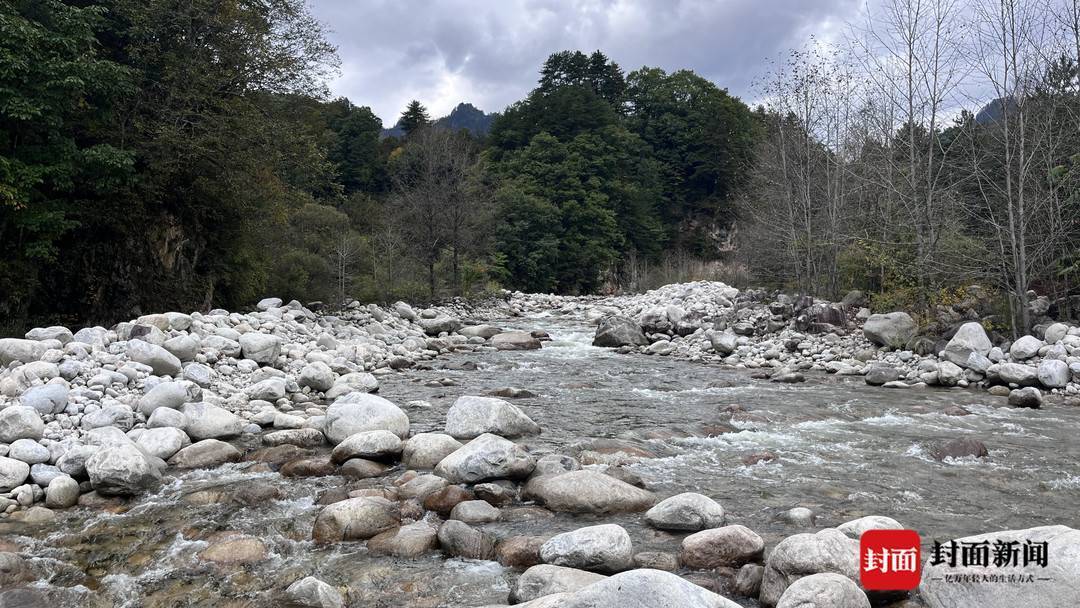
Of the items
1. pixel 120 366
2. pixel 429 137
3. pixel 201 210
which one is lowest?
pixel 120 366

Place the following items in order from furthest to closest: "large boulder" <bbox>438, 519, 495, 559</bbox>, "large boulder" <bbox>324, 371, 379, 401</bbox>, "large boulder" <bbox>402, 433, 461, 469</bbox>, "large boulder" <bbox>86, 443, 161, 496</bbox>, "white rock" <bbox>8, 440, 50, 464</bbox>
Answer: "large boulder" <bbox>324, 371, 379, 401</bbox> → "large boulder" <bbox>402, 433, 461, 469</bbox> → "white rock" <bbox>8, 440, 50, 464</bbox> → "large boulder" <bbox>86, 443, 161, 496</bbox> → "large boulder" <bbox>438, 519, 495, 559</bbox>

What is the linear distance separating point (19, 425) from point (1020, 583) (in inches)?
308

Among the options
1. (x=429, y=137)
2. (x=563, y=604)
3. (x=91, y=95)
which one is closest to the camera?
(x=563, y=604)

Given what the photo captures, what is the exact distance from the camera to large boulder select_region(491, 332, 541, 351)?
16.0 meters

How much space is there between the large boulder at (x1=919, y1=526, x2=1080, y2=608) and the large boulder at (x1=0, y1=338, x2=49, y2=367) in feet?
31.3

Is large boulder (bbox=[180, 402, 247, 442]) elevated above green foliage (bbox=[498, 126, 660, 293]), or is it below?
below

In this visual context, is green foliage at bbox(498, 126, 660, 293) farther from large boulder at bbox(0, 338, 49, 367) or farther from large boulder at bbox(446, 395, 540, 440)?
large boulder at bbox(446, 395, 540, 440)

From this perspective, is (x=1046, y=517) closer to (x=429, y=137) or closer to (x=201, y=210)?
(x=201, y=210)

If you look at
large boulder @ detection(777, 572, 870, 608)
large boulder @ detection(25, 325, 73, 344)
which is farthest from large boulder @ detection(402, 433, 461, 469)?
large boulder @ detection(25, 325, 73, 344)

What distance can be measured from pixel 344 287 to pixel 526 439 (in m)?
14.6

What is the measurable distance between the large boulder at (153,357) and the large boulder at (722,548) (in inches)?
296

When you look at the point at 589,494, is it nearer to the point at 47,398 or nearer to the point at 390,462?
the point at 390,462

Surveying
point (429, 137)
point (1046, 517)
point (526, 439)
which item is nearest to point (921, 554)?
point (1046, 517)

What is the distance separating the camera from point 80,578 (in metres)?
4.15
